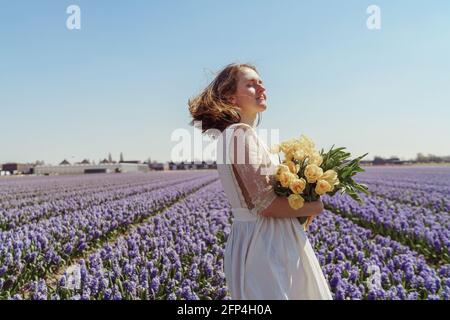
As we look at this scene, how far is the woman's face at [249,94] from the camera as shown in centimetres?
225

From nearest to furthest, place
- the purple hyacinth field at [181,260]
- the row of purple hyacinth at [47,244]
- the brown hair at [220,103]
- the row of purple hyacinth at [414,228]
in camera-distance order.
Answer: the brown hair at [220,103] → the purple hyacinth field at [181,260] → the row of purple hyacinth at [47,244] → the row of purple hyacinth at [414,228]

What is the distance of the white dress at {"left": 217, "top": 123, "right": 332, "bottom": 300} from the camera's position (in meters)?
2.01

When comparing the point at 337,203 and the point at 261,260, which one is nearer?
the point at 261,260

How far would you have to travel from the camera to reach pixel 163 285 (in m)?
3.97

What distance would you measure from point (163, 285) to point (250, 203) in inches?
89.3

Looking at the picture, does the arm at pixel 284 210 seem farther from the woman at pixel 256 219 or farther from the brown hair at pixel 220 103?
the brown hair at pixel 220 103

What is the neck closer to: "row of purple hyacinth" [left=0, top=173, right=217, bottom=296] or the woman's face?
the woman's face

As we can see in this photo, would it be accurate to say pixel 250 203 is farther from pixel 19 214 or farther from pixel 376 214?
pixel 19 214

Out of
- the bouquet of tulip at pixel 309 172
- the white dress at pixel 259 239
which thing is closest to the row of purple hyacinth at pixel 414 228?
the bouquet of tulip at pixel 309 172

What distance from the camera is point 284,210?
2.05 meters

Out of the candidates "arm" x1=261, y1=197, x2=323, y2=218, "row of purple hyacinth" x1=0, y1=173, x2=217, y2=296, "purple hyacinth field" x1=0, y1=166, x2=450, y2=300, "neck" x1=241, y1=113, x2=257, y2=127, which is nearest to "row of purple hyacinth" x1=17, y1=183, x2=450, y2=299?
"purple hyacinth field" x1=0, y1=166, x2=450, y2=300
